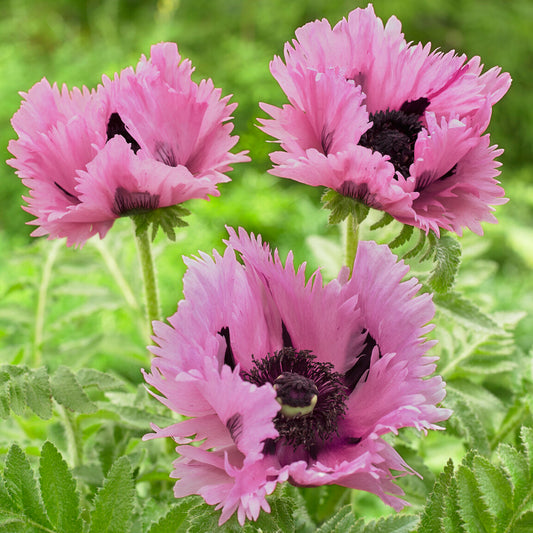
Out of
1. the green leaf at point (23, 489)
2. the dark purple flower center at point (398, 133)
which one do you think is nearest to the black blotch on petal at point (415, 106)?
the dark purple flower center at point (398, 133)

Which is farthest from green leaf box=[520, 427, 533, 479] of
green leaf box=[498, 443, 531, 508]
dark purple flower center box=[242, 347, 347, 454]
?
dark purple flower center box=[242, 347, 347, 454]

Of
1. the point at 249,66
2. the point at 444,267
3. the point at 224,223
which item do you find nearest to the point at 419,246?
the point at 444,267

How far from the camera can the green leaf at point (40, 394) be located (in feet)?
1.51

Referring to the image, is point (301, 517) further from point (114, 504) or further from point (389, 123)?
point (389, 123)

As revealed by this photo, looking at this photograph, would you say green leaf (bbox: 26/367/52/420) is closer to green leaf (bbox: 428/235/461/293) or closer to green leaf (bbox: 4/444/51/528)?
green leaf (bbox: 4/444/51/528)

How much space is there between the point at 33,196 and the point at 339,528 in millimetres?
266

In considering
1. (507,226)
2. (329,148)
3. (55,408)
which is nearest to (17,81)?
(507,226)

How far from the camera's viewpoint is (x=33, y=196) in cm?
45

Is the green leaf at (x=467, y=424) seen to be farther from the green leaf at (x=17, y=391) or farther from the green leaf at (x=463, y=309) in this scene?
the green leaf at (x=17, y=391)

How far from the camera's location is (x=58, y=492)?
415mm

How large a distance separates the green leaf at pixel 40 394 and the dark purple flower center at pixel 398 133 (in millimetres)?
260

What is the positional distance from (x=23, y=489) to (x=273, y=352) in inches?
6.5

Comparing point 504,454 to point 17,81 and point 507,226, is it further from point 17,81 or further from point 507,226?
point 17,81

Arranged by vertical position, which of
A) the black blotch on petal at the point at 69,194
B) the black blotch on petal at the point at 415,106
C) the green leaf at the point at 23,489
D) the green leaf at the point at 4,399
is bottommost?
the green leaf at the point at 23,489
